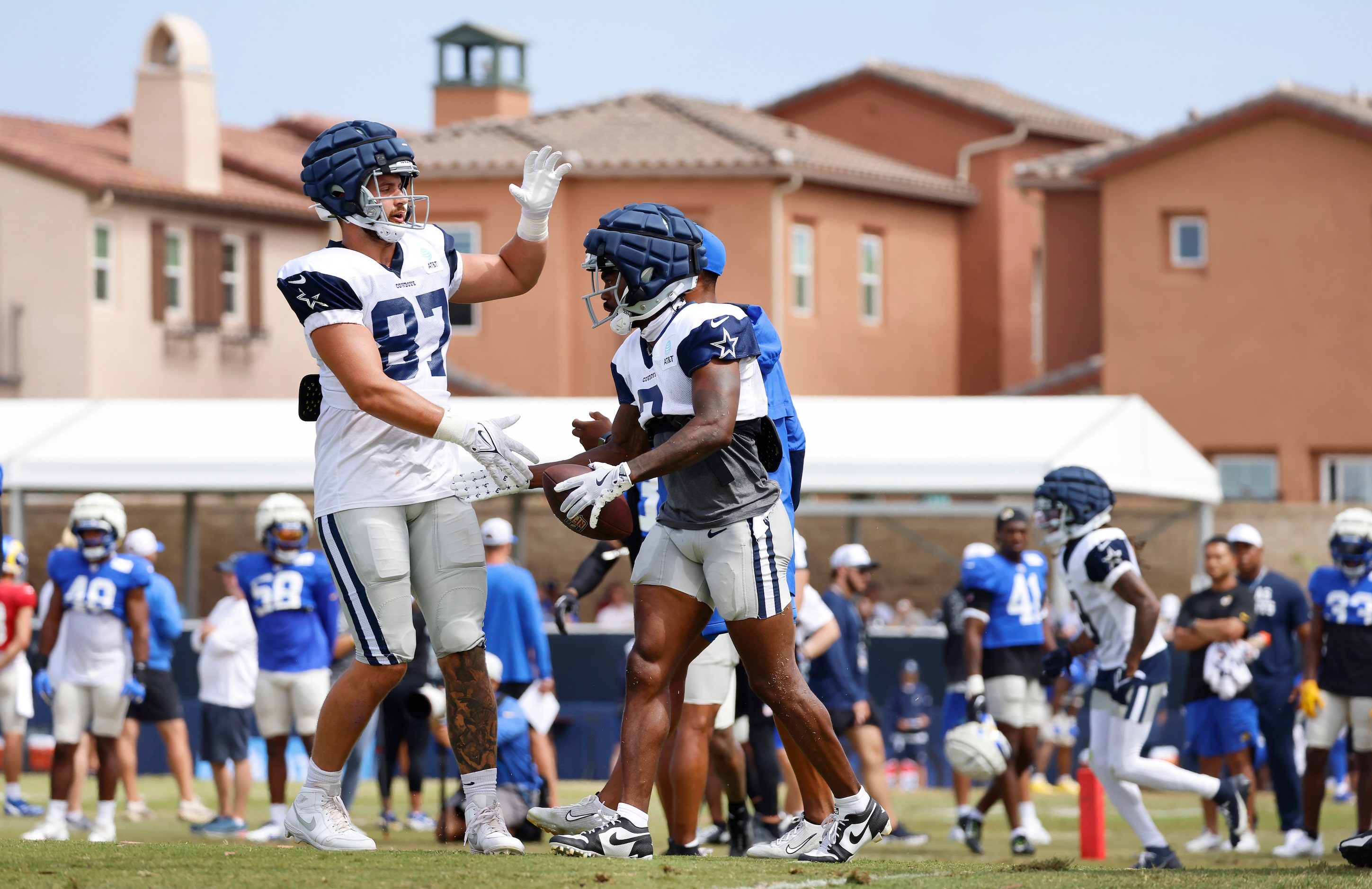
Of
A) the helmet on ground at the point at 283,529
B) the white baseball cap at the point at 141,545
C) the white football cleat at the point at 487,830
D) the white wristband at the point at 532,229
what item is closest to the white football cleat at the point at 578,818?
the white football cleat at the point at 487,830

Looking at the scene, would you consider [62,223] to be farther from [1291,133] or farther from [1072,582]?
[1072,582]

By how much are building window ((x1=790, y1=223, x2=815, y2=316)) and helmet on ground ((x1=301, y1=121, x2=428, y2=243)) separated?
85.3ft

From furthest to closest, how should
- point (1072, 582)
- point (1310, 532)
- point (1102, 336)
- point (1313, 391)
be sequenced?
point (1102, 336) → point (1313, 391) → point (1310, 532) → point (1072, 582)

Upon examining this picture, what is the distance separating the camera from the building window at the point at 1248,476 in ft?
97.2

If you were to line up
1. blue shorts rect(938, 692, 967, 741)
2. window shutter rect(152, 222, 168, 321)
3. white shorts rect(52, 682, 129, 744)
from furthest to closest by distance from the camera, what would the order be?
window shutter rect(152, 222, 168, 321)
blue shorts rect(938, 692, 967, 741)
white shorts rect(52, 682, 129, 744)

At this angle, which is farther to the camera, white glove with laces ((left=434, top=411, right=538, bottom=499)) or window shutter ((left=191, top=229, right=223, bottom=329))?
window shutter ((left=191, top=229, right=223, bottom=329))

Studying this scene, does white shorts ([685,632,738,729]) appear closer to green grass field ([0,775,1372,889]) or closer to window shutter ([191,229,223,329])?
green grass field ([0,775,1372,889])

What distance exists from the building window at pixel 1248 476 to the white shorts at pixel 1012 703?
1861 cm

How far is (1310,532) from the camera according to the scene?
2450cm

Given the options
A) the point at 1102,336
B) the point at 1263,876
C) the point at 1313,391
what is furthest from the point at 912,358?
the point at 1263,876

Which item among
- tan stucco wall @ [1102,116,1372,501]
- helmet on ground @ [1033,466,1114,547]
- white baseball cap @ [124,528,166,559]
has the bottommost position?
white baseball cap @ [124,528,166,559]

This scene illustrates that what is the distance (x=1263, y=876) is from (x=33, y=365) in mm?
28782

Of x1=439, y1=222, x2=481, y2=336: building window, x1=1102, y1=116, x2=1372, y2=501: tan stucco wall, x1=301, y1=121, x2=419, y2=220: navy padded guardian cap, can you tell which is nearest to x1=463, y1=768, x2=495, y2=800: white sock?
x1=301, y1=121, x2=419, y2=220: navy padded guardian cap

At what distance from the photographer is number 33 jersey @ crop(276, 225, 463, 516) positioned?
19.5ft
